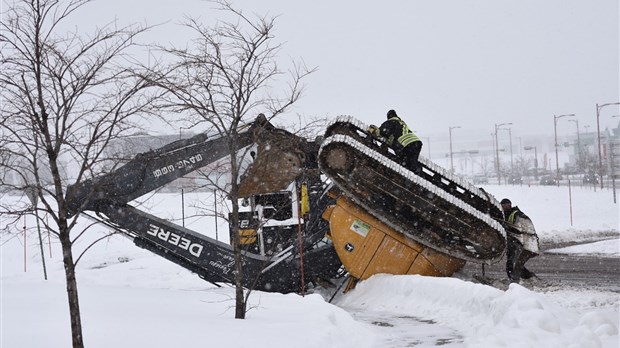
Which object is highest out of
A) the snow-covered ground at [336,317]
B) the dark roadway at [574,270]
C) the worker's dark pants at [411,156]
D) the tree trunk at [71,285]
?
the worker's dark pants at [411,156]

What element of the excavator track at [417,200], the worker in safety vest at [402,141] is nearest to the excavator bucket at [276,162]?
the excavator track at [417,200]

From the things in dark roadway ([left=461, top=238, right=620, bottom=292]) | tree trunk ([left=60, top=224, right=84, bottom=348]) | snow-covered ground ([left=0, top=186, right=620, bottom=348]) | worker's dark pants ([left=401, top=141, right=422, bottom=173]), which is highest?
worker's dark pants ([left=401, top=141, right=422, bottom=173])

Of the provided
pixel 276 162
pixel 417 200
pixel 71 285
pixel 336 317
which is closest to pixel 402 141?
pixel 417 200

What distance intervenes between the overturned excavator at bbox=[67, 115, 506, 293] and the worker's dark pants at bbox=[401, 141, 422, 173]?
23 centimetres

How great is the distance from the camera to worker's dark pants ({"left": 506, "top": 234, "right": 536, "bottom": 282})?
40.9 ft

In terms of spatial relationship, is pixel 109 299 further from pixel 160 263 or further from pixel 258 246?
pixel 160 263

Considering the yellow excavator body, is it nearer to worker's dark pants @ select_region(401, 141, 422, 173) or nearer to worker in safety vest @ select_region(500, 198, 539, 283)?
worker in safety vest @ select_region(500, 198, 539, 283)

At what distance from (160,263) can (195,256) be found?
9.48m

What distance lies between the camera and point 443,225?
12164 mm

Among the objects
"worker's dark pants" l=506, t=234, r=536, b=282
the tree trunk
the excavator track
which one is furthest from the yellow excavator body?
the tree trunk

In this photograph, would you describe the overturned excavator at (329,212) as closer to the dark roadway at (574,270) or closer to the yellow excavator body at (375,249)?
the yellow excavator body at (375,249)

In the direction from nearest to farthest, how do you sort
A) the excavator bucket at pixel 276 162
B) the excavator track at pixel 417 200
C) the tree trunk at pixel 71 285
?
the tree trunk at pixel 71 285 < the excavator track at pixel 417 200 < the excavator bucket at pixel 276 162

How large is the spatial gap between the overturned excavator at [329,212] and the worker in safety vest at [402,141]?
0.19 metres

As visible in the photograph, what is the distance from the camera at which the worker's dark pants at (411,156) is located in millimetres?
12367
